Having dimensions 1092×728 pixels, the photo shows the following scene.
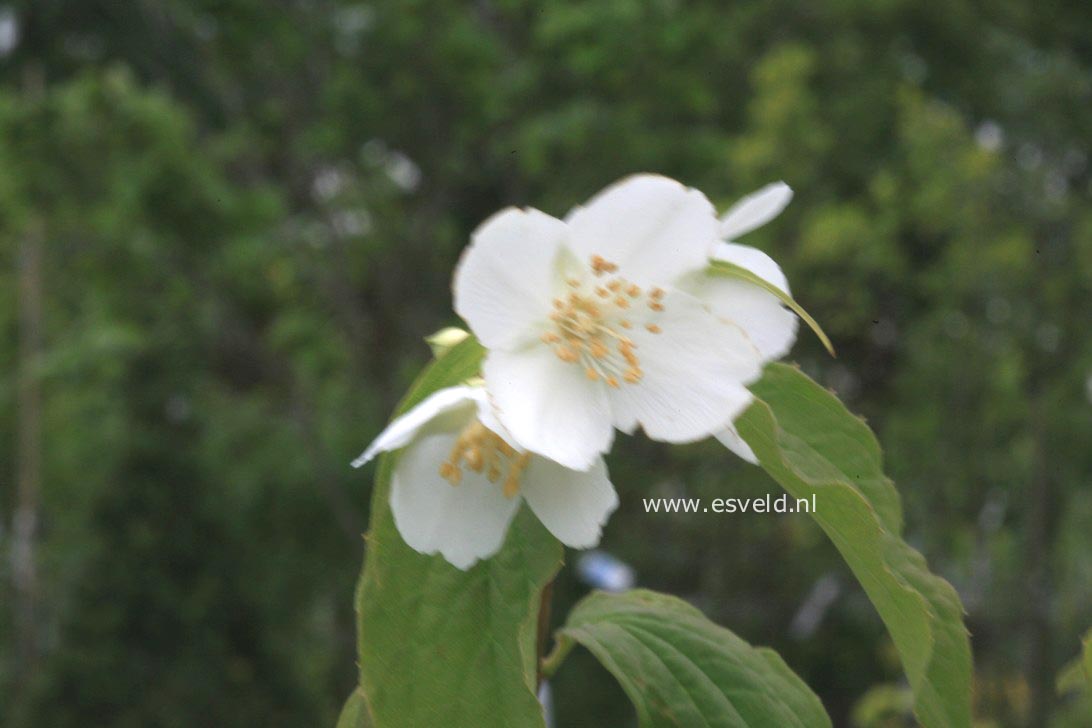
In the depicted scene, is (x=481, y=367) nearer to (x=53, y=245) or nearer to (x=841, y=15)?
(x=53, y=245)

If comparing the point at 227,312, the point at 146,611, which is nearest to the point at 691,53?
the point at 227,312

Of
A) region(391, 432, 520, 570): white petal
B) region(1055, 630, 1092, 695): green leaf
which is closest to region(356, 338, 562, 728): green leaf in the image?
region(391, 432, 520, 570): white petal

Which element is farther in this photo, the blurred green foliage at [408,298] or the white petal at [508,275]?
the blurred green foliage at [408,298]

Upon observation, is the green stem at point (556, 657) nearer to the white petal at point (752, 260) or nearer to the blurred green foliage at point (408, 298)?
the white petal at point (752, 260)

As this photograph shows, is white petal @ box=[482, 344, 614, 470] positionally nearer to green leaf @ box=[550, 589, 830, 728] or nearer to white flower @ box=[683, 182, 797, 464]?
white flower @ box=[683, 182, 797, 464]

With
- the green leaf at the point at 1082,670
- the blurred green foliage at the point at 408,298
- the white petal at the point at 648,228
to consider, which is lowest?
the blurred green foliage at the point at 408,298

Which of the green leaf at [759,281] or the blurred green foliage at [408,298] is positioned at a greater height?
the green leaf at [759,281]

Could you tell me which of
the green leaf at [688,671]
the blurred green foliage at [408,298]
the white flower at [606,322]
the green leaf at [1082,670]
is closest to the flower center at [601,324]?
the white flower at [606,322]
